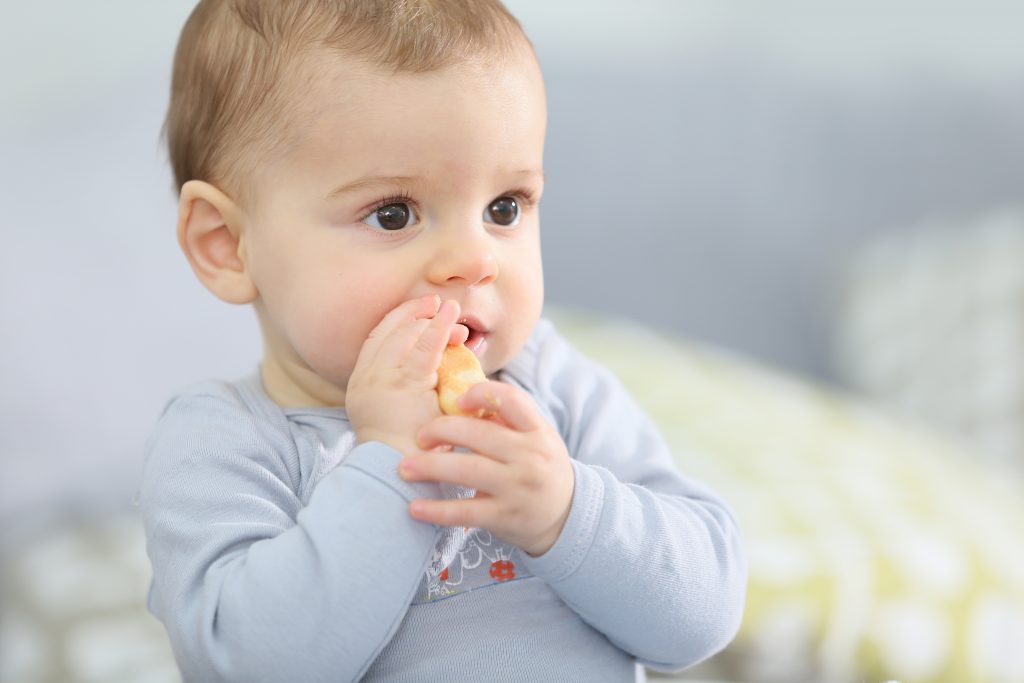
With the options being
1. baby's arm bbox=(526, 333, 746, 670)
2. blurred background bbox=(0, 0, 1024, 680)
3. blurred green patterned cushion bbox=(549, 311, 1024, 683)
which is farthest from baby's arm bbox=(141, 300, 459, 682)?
blurred background bbox=(0, 0, 1024, 680)

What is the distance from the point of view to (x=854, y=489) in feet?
4.75

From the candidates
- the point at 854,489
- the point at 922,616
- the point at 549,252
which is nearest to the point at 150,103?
the point at 549,252

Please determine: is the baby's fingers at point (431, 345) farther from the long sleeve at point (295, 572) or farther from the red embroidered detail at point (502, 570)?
the red embroidered detail at point (502, 570)

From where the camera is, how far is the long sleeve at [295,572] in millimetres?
704

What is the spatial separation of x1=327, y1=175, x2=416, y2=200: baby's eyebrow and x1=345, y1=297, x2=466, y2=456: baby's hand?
8cm

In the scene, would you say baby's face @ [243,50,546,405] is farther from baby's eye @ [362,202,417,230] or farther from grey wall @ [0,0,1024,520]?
grey wall @ [0,0,1024,520]

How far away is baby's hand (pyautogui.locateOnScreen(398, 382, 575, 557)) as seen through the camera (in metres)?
0.71

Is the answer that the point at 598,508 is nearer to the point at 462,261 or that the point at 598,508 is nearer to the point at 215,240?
the point at 462,261

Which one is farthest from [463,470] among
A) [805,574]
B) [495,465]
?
[805,574]

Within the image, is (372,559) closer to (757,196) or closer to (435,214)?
(435,214)

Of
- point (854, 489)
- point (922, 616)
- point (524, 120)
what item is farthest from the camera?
point (854, 489)

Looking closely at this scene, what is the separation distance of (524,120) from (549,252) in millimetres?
1320

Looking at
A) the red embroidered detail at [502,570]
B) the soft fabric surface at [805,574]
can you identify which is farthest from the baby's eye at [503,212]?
the soft fabric surface at [805,574]

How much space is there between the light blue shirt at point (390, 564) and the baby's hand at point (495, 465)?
2 centimetres
